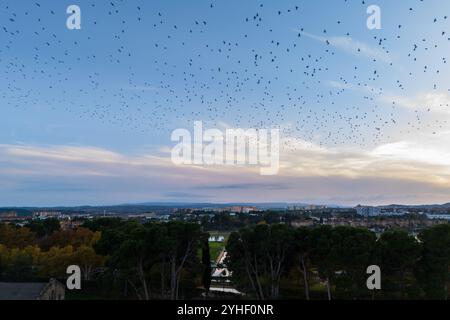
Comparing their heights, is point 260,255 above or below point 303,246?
below

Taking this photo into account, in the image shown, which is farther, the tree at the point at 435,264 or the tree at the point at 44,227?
the tree at the point at 44,227

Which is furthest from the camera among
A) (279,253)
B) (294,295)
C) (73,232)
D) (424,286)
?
(73,232)

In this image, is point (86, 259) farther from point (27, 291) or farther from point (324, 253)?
point (324, 253)

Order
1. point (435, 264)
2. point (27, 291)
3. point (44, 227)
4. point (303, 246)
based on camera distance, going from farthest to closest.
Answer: point (44, 227) → point (303, 246) → point (435, 264) → point (27, 291)

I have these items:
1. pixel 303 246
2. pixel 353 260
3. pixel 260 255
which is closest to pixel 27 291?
pixel 260 255

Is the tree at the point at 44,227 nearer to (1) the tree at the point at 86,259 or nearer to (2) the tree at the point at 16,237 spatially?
(2) the tree at the point at 16,237

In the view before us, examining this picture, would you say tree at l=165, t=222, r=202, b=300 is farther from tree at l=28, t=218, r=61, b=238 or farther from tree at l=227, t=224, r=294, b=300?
tree at l=28, t=218, r=61, b=238

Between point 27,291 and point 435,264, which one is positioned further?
point 435,264

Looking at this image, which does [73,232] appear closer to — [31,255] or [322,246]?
[31,255]

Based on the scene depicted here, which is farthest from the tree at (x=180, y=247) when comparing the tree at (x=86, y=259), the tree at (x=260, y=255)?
the tree at (x=86, y=259)
